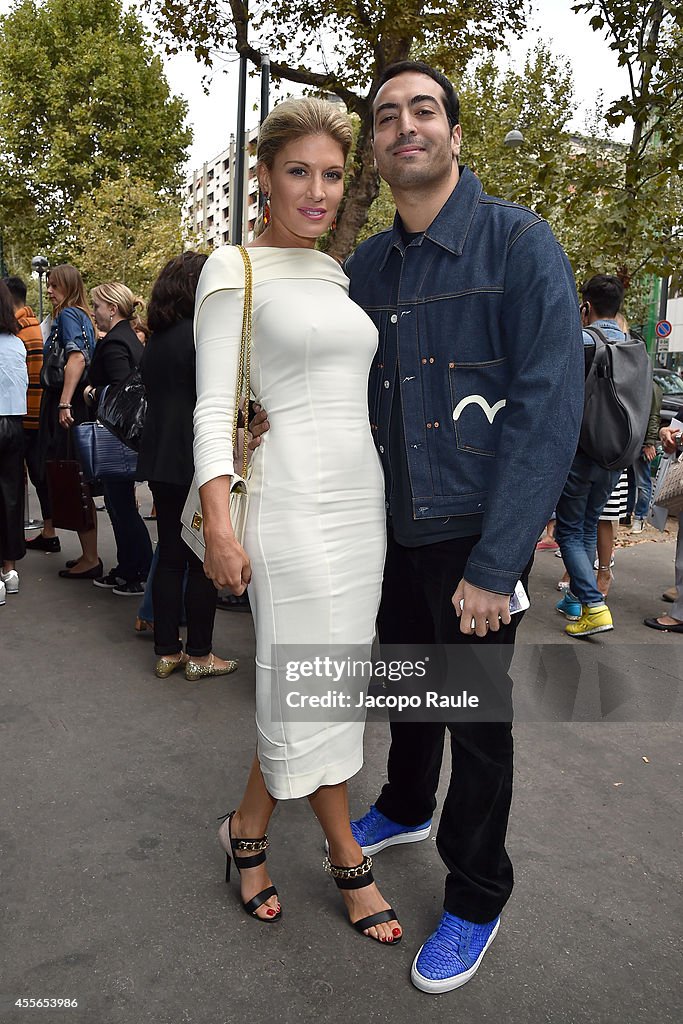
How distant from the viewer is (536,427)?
7.03 ft

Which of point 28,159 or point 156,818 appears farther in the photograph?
point 28,159

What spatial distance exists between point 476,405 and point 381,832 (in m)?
1.63

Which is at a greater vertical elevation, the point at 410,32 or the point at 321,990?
the point at 410,32

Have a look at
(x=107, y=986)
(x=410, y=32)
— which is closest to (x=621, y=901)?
(x=107, y=986)

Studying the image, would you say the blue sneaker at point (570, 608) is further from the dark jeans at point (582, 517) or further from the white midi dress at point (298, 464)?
the white midi dress at point (298, 464)

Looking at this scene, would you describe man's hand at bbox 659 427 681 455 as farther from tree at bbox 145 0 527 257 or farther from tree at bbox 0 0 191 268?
tree at bbox 0 0 191 268

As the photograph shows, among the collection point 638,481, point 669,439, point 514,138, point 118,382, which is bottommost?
point 638,481

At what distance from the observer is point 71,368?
674 cm

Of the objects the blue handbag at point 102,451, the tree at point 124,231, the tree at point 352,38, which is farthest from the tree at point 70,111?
the blue handbag at point 102,451

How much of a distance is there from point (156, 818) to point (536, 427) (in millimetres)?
2099

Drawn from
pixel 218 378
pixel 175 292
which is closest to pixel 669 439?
pixel 175 292

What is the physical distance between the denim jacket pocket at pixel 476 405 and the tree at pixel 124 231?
1159 inches

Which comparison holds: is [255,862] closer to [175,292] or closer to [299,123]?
[299,123]

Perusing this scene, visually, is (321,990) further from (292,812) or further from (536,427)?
(536,427)
